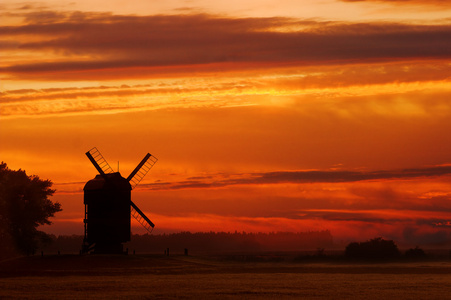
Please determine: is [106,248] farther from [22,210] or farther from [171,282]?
[171,282]

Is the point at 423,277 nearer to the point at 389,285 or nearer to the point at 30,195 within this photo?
the point at 389,285

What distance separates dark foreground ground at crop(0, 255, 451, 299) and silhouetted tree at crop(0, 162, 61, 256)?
1439cm

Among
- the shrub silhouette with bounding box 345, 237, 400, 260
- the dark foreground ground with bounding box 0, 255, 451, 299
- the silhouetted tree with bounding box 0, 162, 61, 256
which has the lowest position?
the dark foreground ground with bounding box 0, 255, 451, 299

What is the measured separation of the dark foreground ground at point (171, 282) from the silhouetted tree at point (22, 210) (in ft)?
47.2

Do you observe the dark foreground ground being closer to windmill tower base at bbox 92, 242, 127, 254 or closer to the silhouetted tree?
windmill tower base at bbox 92, 242, 127, 254

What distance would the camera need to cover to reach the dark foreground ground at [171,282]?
40.1m

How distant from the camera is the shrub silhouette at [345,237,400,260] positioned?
8562 centimetres

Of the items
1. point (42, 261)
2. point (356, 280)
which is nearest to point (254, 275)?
point (356, 280)

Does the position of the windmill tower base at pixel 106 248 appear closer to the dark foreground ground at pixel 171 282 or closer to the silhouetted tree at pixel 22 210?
the dark foreground ground at pixel 171 282

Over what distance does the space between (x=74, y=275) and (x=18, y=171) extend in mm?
32694

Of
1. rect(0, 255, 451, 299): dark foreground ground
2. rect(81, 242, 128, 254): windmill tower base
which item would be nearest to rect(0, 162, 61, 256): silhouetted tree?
rect(81, 242, 128, 254): windmill tower base

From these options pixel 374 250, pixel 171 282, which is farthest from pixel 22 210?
pixel 171 282

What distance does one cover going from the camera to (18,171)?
289 ft

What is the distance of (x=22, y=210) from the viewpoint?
281 ft
